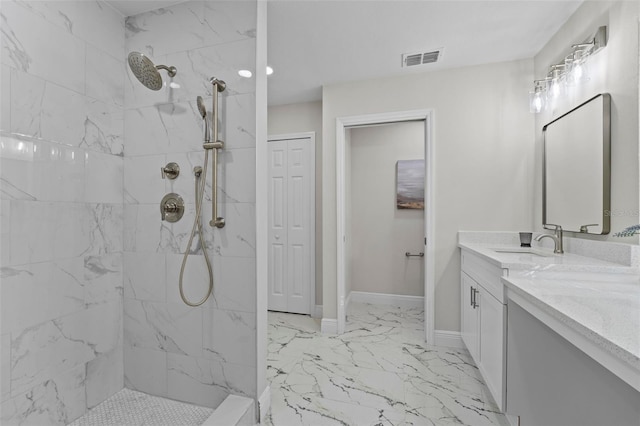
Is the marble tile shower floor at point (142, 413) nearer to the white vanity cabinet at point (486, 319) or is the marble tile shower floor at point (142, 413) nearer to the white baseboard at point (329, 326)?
the white baseboard at point (329, 326)

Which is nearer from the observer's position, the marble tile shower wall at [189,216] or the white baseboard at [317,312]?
the marble tile shower wall at [189,216]

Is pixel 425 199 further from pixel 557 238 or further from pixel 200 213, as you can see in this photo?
pixel 200 213

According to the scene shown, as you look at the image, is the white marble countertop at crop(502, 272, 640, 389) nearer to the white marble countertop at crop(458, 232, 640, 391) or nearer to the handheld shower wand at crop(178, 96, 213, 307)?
the white marble countertop at crop(458, 232, 640, 391)

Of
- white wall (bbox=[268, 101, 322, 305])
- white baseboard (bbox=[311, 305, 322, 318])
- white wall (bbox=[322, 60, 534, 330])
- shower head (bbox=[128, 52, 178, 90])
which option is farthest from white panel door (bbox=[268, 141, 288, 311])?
shower head (bbox=[128, 52, 178, 90])

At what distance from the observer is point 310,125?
3.32m

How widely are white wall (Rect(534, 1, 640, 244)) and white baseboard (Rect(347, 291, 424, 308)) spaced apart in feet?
6.81

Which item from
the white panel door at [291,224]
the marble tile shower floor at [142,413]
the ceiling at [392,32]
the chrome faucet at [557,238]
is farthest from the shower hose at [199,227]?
the chrome faucet at [557,238]

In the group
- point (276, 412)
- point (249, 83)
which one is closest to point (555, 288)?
point (276, 412)

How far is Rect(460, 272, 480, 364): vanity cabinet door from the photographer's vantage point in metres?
2.08

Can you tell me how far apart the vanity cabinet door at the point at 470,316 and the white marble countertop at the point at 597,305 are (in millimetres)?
647

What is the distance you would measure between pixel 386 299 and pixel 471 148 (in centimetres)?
217

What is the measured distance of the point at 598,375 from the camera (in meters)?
1.18

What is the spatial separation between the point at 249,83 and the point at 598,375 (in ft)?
6.99

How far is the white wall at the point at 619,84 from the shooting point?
58.2 inches
